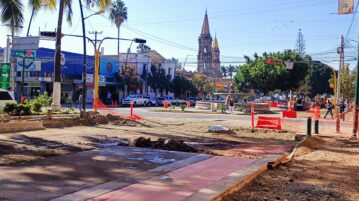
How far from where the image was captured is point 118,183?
748 cm

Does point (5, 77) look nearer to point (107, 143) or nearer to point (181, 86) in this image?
point (107, 143)

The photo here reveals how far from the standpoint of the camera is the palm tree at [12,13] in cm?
1555

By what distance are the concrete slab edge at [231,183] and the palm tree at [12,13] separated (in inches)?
429

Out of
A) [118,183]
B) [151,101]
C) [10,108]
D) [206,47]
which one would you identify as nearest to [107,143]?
[118,183]

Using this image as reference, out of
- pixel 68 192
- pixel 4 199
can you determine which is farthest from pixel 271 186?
pixel 4 199

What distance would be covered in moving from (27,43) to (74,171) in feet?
53.5

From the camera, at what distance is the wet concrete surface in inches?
268

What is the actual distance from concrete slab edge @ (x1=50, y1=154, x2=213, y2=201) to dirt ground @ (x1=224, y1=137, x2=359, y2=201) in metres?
1.85

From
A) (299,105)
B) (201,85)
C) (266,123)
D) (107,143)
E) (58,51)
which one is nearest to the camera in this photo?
(107,143)

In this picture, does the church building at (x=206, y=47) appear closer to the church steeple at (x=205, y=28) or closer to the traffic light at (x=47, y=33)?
the church steeple at (x=205, y=28)

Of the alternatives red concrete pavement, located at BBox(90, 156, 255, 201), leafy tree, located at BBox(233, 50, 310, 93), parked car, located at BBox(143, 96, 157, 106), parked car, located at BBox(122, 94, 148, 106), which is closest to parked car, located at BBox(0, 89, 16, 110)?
red concrete pavement, located at BBox(90, 156, 255, 201)

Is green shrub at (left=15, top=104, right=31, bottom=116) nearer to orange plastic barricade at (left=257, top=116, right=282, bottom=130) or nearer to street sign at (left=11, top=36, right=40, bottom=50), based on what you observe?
street sign at (left=11, top=36, right=40, bottom=50)

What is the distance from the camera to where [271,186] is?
759 centimetres

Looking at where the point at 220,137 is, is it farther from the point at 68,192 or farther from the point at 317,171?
the point at 68,192
